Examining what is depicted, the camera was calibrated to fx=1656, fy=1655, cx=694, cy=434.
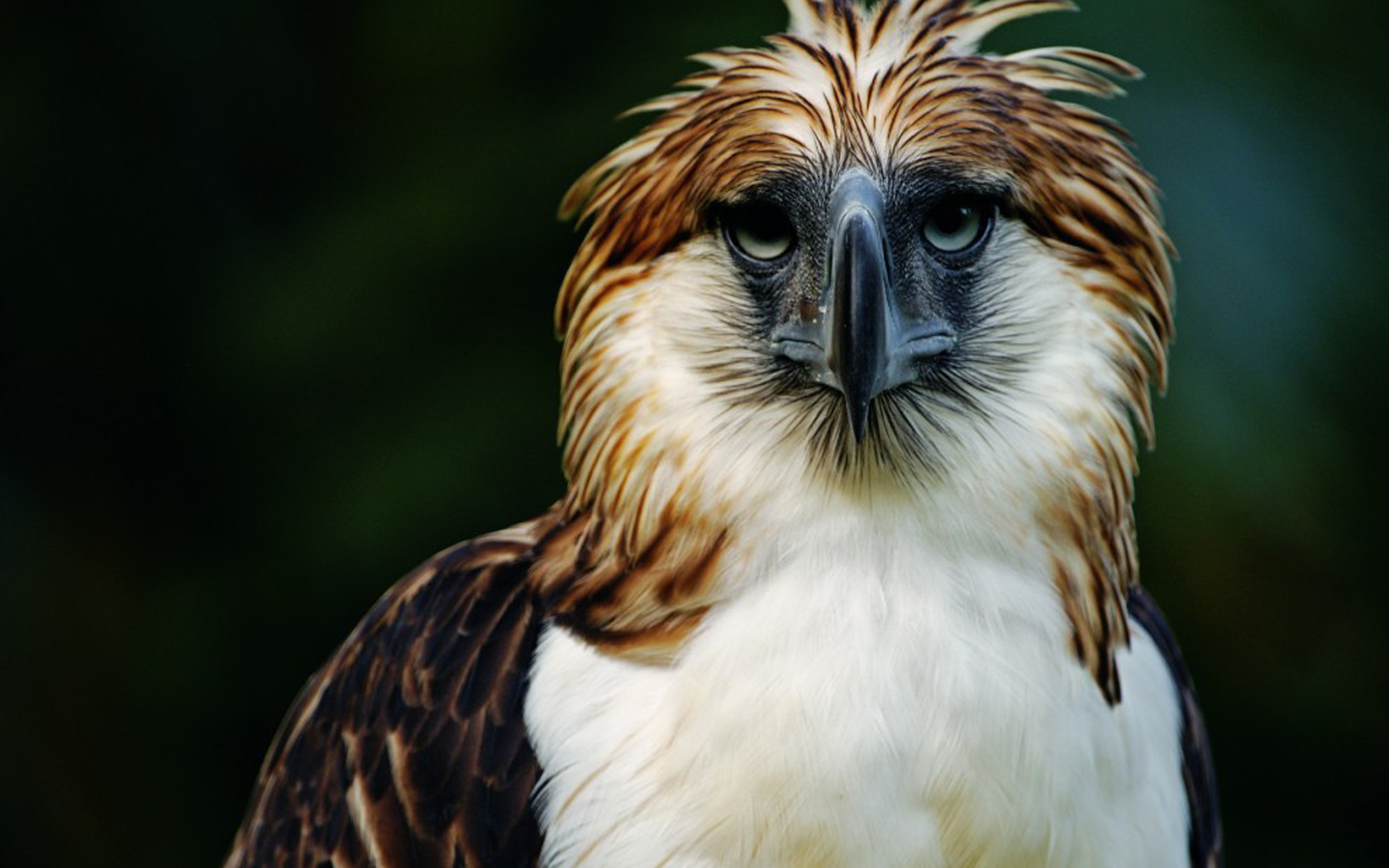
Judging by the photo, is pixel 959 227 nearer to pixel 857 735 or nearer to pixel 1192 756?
pixel 857 735

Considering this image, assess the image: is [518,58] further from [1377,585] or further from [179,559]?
[1377,585]

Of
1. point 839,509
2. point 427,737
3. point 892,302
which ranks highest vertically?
point 892,302

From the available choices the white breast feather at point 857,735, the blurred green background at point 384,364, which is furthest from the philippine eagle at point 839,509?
the blurred green background at point 384,364

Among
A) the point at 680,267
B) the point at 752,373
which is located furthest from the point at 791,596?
the point at 680,267

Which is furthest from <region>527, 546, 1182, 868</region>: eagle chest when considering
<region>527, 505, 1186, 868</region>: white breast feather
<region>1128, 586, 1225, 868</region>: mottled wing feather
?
<region>1128, 586, 1225, 868</region>: mottled wing feather

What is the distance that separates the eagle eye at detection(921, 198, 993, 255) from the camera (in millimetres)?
1952

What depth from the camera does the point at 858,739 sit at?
184cm

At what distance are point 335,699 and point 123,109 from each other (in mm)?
2167

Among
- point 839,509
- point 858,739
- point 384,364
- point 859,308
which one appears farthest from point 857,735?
point 384,364

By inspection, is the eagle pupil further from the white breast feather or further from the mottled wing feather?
the mottled wing feather

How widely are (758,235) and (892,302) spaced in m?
0.20

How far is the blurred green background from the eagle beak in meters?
1.33

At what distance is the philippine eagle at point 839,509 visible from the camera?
6.12ft

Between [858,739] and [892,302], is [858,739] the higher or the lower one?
the lower one
